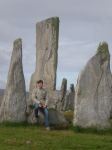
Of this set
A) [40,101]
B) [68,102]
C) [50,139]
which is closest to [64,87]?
[68,102]

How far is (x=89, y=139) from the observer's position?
22.0 m

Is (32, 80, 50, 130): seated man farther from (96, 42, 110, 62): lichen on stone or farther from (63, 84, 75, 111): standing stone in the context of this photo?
(63, 84, 75, 111): standing stone

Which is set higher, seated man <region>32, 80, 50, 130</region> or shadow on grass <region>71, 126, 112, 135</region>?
seated man <region>32, 80, 50, 130</region>

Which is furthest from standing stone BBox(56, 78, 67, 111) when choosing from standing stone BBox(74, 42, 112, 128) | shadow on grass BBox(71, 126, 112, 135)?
shadow on grass BBox(71, 126, 112, 135)

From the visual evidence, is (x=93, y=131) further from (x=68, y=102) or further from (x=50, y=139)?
(x=68, y=102)

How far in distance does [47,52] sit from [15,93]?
207 inches

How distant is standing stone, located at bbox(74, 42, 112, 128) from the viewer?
25203mm

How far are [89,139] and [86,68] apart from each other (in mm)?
4423

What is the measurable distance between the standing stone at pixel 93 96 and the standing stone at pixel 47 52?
5.55 m

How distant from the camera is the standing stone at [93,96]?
82.7 ft

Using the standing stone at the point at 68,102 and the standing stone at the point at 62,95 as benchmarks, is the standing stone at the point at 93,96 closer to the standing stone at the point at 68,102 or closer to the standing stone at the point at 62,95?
the standing stone at the point at 62,95

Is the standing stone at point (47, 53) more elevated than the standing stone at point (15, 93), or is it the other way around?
the standing stone at point (47, 53)

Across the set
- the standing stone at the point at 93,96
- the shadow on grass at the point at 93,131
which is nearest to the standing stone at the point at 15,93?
the standing stone at the point at 93,96

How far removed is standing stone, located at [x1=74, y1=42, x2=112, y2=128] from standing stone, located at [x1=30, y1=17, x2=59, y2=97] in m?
5.55
